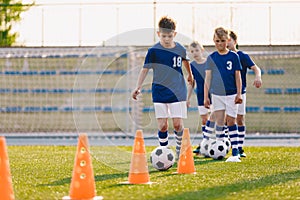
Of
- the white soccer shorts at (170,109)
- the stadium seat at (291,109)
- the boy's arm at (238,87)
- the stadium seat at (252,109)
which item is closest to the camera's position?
the white soccer shorts at (170,109)

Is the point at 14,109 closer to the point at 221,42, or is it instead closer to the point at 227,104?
the point at 227,104

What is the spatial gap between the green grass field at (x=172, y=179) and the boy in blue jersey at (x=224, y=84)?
0.62 m

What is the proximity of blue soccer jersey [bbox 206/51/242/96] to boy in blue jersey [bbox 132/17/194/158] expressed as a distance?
981 millimetres

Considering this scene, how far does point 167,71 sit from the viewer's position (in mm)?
8602

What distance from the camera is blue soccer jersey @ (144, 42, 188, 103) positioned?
8484 millimetres

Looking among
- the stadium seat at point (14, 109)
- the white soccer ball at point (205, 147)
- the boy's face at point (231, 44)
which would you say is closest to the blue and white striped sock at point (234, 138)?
the white soccer ball at point (205, 147)

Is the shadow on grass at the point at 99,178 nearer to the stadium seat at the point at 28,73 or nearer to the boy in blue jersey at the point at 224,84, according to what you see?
the boy in blue jersey at the point at 224,84

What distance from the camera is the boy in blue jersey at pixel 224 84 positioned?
9570 mm

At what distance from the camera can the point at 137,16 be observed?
60.3 feet

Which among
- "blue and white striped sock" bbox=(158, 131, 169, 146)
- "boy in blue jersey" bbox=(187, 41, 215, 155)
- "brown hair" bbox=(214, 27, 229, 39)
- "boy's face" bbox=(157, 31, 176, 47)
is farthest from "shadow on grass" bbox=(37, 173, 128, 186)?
"boy in blue jersey" bbox=(187, 41, 215, 155)

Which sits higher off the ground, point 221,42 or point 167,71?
point 221,42

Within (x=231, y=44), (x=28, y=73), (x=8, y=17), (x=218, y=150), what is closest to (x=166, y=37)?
(x=231, y=44)

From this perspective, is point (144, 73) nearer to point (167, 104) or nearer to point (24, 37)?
point (167, 104)

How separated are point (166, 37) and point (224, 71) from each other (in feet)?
5.12
